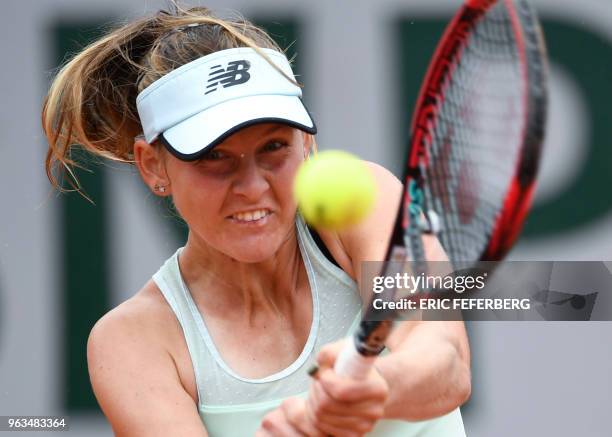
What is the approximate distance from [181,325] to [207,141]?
34 centimetres

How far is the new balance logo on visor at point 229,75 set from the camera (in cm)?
175

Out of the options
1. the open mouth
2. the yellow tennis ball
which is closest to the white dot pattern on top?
the open mouth

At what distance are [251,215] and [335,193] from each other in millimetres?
441

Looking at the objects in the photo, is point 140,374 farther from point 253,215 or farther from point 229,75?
point 229,75

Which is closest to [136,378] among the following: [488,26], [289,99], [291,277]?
[291,277]

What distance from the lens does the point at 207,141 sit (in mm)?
1680

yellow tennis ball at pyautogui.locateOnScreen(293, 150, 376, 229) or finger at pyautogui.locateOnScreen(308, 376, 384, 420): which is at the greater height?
yellow tennis ball at pyautogui.locateOnScreen(293, 150, 376, 229)

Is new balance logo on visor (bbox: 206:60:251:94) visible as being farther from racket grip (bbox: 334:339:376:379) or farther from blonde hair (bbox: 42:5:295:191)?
racket grip (bbox: 334:339:376:379)

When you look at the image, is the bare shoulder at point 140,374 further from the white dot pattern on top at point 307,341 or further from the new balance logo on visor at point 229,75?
the new balance logo on visor at point 229,75

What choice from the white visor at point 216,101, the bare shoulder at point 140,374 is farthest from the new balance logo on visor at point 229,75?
the bare shoulder at point 140,374

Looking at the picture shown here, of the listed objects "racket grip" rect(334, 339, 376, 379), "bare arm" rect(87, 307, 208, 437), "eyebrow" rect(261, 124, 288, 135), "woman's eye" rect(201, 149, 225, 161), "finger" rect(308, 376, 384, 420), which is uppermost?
"eyebrow" rect(261, 124, 288, 135)

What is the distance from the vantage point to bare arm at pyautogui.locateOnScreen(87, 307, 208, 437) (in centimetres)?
175

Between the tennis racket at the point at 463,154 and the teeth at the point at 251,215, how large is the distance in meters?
0.34

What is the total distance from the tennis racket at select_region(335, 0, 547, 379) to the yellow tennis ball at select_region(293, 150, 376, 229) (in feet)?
0.38
